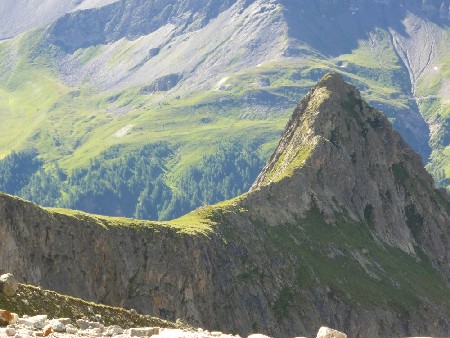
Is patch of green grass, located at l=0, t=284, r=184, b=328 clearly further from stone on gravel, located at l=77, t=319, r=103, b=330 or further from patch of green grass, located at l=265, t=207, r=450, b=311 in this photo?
patch of green grass, located at l=265, t=207, r=450, b=311

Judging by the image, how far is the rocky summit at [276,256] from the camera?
105000 millimetres

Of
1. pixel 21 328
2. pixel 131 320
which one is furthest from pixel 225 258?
pixel 21 328

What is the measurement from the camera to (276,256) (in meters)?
147

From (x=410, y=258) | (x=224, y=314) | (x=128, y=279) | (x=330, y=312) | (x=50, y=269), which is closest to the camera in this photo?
(x=50, y=269)

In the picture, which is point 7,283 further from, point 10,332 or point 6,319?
point 10,332

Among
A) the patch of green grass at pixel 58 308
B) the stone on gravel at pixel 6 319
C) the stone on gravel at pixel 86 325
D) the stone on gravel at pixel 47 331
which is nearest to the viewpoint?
the stone on gravel at pixel 47 331

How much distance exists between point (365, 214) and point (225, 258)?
62.2 meters

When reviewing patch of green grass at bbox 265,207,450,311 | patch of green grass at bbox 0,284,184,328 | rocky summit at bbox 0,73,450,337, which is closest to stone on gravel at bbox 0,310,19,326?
patch of green grass at bbox 0,284,184,328

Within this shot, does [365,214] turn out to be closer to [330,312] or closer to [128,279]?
[330,312]

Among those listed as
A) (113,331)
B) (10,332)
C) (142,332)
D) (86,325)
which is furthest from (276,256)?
(10,332)

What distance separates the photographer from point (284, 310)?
139 meters

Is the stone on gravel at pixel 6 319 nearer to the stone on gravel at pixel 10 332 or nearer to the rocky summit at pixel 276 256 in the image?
the stone on gravel at pixel 10 332

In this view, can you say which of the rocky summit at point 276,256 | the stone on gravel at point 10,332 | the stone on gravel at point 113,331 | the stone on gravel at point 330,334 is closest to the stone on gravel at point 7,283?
the stone on gravel at point 113,331

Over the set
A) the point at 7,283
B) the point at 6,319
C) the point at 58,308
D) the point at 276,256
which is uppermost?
the point at 276,256
